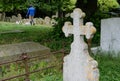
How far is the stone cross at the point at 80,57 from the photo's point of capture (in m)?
5.84

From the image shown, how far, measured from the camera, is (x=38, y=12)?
37781 mm

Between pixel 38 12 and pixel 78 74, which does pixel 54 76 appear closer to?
pixel 78 74

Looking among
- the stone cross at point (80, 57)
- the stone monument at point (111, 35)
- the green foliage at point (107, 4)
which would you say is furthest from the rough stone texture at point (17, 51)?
the green foliage at point (107, 4)

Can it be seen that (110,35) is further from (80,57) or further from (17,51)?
(80,57)

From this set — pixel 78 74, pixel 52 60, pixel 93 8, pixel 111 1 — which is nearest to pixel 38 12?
pixel 111 1

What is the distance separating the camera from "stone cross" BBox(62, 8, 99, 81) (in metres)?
5.84

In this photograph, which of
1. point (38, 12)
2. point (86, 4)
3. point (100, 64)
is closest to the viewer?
point (100, 64)

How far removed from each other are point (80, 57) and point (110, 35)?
16.2ft

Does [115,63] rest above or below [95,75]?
below

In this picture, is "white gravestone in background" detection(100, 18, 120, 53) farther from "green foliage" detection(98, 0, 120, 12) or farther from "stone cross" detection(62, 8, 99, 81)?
"green foliage" detection(98, 0, 120, 12)

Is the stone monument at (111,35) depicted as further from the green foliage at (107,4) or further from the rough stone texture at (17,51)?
the green foliage at (107,4)

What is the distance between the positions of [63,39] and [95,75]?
9123 millimetres

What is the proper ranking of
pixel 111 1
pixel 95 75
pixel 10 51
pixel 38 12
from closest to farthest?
pixel 95 75 → pixel 10 51 → pixel 111 1 → pixel 38 12

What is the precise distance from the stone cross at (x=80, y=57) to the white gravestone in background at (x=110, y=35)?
14.9ft
